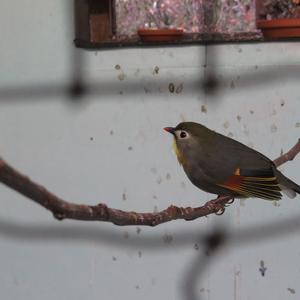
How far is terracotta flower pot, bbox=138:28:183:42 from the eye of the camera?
1.95 m

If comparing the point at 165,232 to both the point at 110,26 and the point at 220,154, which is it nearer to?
the point at 220,154

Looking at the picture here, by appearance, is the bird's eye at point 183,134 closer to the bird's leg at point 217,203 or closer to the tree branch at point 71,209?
the bird's leg at point 217,203

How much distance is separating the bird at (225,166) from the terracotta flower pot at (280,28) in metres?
0.40

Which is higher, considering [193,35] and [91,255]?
[193,35]

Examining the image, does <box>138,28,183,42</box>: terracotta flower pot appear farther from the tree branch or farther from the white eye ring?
the tree branch

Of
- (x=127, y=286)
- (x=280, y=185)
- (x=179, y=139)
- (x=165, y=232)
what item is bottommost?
(x=127, y=286)

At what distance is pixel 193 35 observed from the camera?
198 centimetres

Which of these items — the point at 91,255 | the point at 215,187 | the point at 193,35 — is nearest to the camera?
the point at 215,187

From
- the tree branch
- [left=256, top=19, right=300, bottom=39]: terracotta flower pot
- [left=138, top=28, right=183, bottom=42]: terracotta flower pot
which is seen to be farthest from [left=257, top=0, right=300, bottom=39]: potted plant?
the tree branch

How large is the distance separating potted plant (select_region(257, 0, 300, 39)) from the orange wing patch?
0.49 m

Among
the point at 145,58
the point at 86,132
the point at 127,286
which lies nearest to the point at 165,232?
the point at 127,286

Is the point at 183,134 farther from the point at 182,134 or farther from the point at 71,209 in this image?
the point at 71,209

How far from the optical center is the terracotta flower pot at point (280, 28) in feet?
6.12

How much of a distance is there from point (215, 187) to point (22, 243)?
795mm
